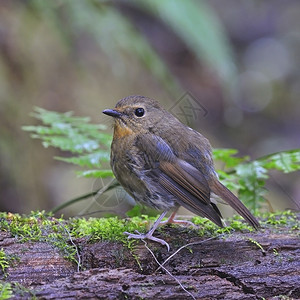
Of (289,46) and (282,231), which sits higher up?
(289,46)

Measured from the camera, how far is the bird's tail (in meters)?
3.46

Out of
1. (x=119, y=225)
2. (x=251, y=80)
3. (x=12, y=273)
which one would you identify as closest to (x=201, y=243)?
(x=119, y=225)

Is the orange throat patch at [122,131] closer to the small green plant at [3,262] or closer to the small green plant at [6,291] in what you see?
the small green plant at [3,262]

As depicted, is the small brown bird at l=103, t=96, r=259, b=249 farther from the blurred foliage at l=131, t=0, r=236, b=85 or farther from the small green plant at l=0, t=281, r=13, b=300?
the blurred foliage at l=131, t=0, r=236, b=85

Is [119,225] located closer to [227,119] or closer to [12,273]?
[12,273]

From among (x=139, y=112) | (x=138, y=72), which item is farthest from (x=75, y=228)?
(x=138, y=72)

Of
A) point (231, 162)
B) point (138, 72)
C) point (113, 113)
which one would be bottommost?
point (231, 162)

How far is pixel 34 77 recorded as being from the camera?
759 centimetres

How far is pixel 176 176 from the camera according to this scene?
3.61 m

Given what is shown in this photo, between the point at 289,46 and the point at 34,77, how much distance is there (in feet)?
21.5

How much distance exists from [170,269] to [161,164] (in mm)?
810

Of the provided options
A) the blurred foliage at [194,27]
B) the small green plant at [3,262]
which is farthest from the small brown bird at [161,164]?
the blurred foliage at [194,27]

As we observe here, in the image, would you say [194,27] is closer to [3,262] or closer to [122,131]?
[122,131]

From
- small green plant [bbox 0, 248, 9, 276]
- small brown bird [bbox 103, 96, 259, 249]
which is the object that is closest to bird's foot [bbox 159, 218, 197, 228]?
small brown bird [bbox 103, 96, 259, 249]
